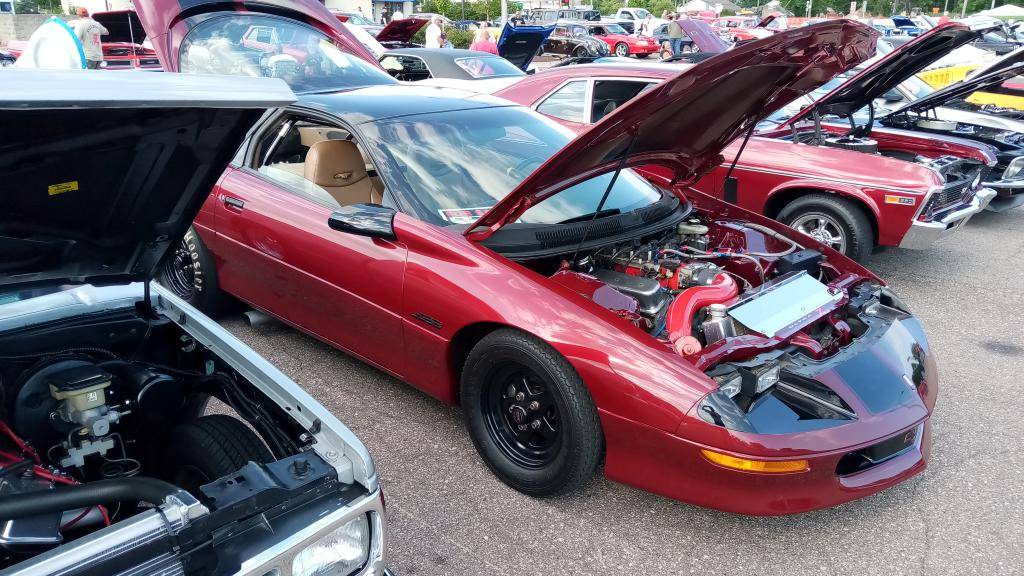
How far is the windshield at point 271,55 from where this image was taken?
16.5 ft

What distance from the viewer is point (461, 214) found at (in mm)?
3145

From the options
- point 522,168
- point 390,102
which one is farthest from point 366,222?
point 390,102

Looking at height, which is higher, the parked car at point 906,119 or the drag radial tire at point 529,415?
the parked car at point 906,119

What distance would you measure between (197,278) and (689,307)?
2943mm

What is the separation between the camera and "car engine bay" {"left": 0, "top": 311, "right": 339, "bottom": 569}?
1.57m

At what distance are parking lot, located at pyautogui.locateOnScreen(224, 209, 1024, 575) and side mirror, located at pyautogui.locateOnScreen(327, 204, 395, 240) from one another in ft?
3.07

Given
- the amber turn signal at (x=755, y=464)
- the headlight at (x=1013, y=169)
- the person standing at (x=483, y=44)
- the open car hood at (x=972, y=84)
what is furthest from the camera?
the person standing at (x=483, y=44)

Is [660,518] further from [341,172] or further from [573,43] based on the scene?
[573,43]

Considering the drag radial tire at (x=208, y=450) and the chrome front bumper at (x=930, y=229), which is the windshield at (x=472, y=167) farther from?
the chrome front bumper at (x=930, y=229)

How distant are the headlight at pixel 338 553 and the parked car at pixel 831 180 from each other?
385 centimetres

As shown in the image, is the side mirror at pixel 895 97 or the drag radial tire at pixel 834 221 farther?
the side mirror at pixel 895 97

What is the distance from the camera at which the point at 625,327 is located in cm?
251

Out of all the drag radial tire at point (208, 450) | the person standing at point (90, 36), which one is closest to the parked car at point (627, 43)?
the person standing at point (90, 36)

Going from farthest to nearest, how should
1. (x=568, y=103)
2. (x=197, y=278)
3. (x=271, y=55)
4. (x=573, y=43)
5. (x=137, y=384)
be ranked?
(x=573, y=43) < (x=568, y=103) < (x=271, y=55) < (x=197, y=278) < (x=137, y=384)
